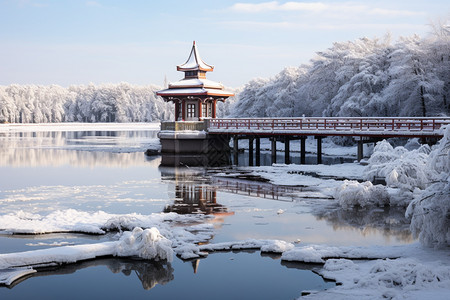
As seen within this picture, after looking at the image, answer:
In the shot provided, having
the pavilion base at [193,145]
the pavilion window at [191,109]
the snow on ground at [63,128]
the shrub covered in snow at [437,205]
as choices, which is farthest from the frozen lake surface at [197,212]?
the snow on ground at [63,128]

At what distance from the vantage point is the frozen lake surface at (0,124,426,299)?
12195mm

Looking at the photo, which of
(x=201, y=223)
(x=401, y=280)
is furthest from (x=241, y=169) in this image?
(x=401, y=280)

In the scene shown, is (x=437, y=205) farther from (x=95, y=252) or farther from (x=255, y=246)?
(x=95, y=252)

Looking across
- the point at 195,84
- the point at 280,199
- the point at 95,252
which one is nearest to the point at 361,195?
the point at 280,199

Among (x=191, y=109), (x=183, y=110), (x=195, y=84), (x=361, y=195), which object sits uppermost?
Answer: (x=195, y=84)

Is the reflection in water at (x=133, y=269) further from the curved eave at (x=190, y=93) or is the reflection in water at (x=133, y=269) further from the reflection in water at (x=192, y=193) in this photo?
the curved eave at (x=190, y=93)

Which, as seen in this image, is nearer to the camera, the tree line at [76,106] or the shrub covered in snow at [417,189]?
the shrub covered in snow at [417,189]

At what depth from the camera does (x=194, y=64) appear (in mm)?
52344

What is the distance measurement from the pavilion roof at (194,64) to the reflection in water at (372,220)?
3303 centimetres

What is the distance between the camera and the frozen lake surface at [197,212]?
12.2 metres

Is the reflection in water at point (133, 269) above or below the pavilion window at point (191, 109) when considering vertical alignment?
below

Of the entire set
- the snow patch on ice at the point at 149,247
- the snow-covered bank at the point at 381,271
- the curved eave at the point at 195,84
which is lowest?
the snow-covered bank at the point at 381,271

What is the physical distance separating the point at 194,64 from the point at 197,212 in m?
33.9

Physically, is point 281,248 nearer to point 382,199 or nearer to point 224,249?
point 224,249
